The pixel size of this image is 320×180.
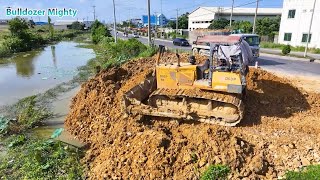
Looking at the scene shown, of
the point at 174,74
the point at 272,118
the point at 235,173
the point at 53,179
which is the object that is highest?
the point at 174,74

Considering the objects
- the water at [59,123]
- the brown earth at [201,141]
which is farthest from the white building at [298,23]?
the water at [59,123]

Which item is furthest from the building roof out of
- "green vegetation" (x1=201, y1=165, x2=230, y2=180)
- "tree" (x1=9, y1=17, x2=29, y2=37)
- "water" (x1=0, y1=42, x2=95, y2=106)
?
"green vegetation" (x1=201, y1=165, x2=230, y2=180)

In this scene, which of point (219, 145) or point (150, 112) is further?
point (150, 112)

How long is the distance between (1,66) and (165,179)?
2538cm

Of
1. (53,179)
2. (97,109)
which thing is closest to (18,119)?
(97,109)

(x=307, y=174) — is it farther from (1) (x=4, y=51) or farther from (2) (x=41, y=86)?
(1) (x=4, y=51)

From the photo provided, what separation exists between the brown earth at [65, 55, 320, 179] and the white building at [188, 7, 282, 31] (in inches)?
2348

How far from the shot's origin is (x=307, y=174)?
5957 mm

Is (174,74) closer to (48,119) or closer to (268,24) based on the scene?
(48,119)

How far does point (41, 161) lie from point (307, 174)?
6.62 meters

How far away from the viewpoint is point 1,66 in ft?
86.7

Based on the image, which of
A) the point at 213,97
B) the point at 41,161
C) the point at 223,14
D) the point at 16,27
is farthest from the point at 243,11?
the point at 41,161

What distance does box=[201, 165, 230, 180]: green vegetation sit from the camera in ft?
20.4

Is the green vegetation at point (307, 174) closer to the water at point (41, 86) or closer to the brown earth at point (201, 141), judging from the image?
the brown earth at point (201, 141)
